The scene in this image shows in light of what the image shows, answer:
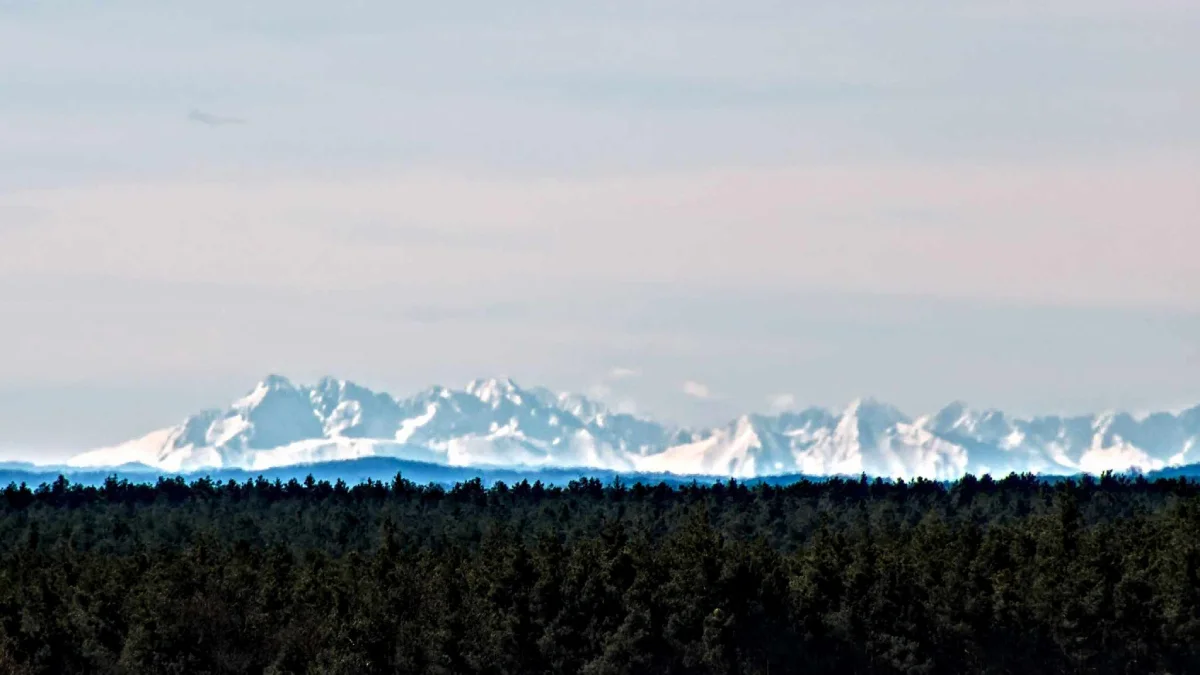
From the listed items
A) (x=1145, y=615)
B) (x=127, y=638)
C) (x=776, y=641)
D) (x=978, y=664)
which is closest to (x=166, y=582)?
(x=127, y=638)

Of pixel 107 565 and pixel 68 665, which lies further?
pixel 107 565

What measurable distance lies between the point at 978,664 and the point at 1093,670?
9.24m

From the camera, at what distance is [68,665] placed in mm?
167875

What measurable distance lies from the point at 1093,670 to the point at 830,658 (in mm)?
21335

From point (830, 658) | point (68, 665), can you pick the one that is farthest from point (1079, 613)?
point (68, 665)

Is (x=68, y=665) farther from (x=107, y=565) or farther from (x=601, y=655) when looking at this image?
(x=601, y=655)

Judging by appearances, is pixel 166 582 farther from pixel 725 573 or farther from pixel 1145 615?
pixel 1145 615

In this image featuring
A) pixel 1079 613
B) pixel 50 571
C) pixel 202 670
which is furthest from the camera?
pixel 50 571

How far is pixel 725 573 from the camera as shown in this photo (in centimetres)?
17312

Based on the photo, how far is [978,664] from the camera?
579ft

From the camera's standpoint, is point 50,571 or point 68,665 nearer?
point 68,665

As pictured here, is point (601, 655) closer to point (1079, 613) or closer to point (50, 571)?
point (1079, 613)

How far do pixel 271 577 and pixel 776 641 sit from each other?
41535mm

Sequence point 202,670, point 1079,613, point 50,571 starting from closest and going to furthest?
point 202,670 < point 1079,613 < point 50,571
